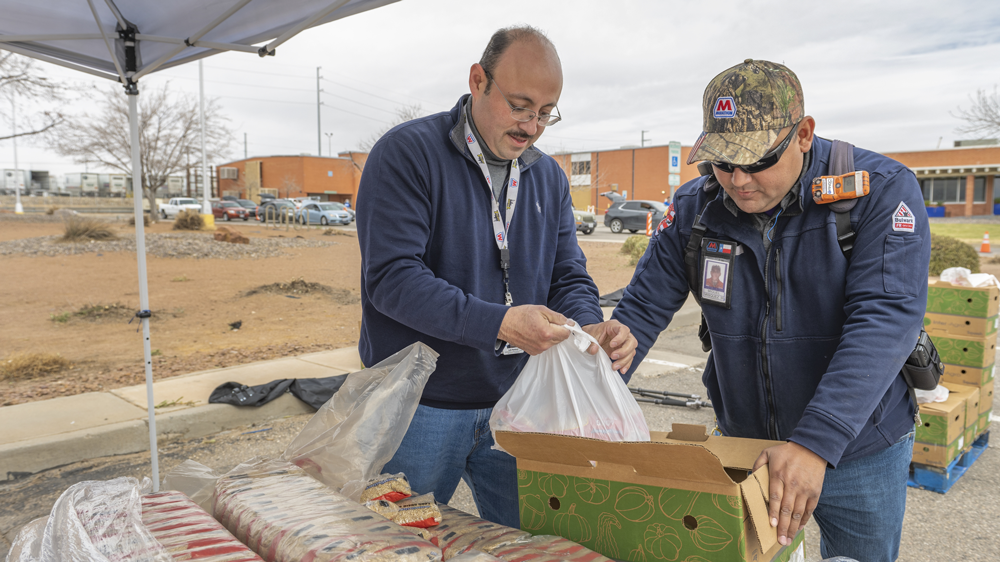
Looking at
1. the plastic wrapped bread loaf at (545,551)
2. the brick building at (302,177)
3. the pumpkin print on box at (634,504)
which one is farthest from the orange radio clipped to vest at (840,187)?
the brick building at (302,177)

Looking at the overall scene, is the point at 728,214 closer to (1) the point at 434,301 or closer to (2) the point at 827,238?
(2) the point at 827,238

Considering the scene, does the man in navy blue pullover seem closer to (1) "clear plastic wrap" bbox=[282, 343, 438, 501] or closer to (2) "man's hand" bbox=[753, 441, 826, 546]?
(1) "clear plastic wrap" bbox=[282, 343, 438, 501]

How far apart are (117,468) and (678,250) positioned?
4.05 meters

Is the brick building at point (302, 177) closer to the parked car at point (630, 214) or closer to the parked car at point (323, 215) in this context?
the parked car at point (323, 215)

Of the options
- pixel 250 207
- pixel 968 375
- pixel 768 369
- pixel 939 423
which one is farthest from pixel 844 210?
pixel 250 207

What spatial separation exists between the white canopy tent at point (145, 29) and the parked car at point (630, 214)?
88.6ft

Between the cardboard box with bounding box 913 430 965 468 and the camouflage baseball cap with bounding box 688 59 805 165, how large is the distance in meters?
3.22

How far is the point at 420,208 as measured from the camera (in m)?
1.90

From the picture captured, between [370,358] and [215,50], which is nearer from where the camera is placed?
[370,358]

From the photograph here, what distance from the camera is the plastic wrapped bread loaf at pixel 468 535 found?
1368mm

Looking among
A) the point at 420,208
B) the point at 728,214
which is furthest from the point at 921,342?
the point at 420,208

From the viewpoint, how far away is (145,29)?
353 centimetres

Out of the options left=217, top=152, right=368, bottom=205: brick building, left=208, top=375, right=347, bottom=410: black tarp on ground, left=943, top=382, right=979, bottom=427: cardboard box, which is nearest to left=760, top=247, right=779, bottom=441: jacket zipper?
left=943, top=382, right=979, bottom=427: cardboard box

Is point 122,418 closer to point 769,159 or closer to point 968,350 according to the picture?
point 769,159
